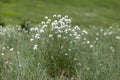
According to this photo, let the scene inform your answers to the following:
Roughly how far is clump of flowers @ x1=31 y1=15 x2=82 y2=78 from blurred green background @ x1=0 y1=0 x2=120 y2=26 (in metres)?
63.2

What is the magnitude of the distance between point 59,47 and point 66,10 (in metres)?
86.4

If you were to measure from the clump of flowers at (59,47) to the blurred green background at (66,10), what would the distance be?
6319cm

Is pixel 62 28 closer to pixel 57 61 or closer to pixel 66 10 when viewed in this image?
pixel 57 61

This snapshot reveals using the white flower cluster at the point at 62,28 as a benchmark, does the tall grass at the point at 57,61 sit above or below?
below

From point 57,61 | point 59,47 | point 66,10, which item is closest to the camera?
point 57,61

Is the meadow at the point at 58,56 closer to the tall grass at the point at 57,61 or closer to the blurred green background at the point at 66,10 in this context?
the tall grass at the point at 57,61

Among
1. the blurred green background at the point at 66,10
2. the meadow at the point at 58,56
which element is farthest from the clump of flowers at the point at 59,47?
the blurred green background at the point at 66,10

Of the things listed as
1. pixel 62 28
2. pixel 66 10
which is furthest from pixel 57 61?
pixel 66 10

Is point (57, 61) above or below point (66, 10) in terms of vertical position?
above

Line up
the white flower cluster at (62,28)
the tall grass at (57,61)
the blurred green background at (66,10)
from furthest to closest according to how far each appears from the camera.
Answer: the blurred green background at (66,10) < the white flower cluster at (62,28) < the tall grass at (57,61)

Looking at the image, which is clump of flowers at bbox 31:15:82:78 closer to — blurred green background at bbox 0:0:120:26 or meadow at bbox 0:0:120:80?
meadow at bbox 0:0:120:80

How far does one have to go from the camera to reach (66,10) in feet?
306

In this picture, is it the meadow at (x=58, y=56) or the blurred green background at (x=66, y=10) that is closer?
the meadow at (x=58, y=56)

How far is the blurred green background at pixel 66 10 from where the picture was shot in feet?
256
